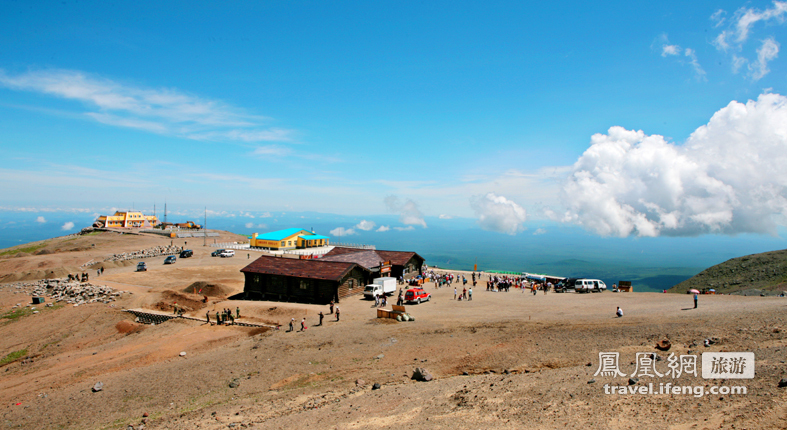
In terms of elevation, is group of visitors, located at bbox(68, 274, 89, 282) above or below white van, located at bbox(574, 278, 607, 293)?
below

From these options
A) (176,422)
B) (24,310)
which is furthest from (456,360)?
(24,310)

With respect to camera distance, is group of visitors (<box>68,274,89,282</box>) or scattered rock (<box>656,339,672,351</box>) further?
group of visitors (<box>68,274,89,282</box>)

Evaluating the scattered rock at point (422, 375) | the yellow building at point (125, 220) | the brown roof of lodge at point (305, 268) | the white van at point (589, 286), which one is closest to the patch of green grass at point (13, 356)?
the brown roof of lodge at point (305, 268)

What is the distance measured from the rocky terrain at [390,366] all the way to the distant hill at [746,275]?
1969cm

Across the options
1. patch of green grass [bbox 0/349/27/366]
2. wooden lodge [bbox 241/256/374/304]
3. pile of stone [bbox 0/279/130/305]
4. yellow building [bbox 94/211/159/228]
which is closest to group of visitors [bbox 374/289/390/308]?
wooden lodge [bbox 241/256/374/304]

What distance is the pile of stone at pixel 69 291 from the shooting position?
4394 cm

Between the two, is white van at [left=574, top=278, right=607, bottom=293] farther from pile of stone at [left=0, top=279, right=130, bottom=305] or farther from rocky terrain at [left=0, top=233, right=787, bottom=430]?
pile of stone at [left=0, top=279, right=130, bottom=305]

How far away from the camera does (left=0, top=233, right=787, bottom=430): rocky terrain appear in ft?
46.6

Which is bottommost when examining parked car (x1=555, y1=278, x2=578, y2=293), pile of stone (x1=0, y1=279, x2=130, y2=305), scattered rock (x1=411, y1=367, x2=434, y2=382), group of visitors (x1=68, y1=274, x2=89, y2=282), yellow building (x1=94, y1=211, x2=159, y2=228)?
pile of stone (x1=0, y1=279, x2=130, y2=305)

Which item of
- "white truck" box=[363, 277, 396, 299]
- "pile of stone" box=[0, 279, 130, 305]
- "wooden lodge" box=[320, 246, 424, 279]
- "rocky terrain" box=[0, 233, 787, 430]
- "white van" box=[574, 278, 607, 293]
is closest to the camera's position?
"rocky terrain" box=[0, 233, 787, 430]

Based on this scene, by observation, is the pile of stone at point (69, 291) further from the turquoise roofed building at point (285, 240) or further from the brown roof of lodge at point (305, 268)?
the turquoise roofed building at point (285, 240)

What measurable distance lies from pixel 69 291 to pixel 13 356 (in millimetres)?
18087

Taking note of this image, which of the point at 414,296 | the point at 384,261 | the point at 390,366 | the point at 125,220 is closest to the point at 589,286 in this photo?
the point at 414,296

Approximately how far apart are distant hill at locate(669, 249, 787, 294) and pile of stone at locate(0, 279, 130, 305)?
74033mm
